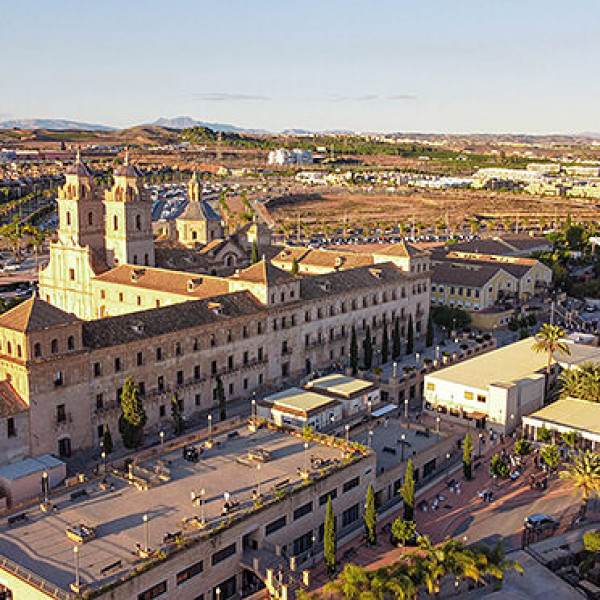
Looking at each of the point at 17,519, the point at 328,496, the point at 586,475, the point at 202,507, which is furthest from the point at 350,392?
the point at 17,519

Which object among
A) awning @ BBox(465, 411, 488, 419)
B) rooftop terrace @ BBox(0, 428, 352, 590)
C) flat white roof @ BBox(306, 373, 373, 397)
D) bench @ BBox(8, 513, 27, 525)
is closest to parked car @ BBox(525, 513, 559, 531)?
rooftop terrace @ BBox(0, 428, 352, 590)

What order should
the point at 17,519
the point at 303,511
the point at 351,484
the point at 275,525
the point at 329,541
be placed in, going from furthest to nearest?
1. the point at 351,484
2. the point at 303,511
3. the point at 275,525
4. the point at 329,541
5. the point at 17,519

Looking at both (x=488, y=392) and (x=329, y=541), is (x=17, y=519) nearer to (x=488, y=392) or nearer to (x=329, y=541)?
(x=329, y=541)

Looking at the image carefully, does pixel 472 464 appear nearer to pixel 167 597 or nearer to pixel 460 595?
pixel 460 595

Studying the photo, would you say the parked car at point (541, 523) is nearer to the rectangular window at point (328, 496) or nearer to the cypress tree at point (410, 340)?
the rectangular window at point (328, 496)

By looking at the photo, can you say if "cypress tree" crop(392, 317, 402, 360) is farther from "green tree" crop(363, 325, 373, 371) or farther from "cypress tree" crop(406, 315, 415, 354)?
"green tree" crop(363, 325, 373, 371)

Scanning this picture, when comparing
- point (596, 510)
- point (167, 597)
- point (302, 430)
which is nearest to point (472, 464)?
point (596, 510)
